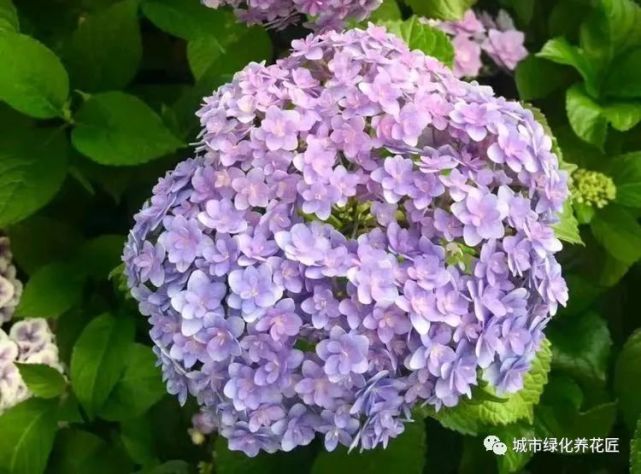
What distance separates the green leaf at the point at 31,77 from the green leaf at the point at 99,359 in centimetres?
25

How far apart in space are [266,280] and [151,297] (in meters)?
0.11

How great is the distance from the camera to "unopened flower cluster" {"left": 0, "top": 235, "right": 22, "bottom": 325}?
102cm

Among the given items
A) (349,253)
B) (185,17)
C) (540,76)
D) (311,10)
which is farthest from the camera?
(540,76)

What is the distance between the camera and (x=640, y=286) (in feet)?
4.03

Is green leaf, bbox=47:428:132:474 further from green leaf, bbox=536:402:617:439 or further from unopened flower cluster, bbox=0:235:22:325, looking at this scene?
green leaf, bbox=536:402:617:439

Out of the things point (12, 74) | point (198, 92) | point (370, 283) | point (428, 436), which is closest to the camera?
point (370, 283)

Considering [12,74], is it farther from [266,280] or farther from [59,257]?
[266,280]

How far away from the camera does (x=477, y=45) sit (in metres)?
1.21

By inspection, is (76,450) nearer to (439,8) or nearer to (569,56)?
(439,8)

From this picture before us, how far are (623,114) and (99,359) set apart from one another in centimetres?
71

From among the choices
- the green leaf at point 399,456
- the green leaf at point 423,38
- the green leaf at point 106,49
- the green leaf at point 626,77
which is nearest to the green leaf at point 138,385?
the green leaf at point 399,456

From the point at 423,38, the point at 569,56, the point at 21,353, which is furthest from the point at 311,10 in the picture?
the point at 21,353

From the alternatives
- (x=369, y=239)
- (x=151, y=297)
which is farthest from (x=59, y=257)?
(x=369, y=239)

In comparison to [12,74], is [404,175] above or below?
above
